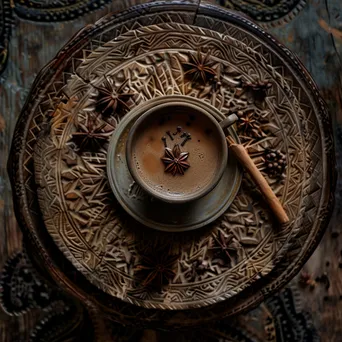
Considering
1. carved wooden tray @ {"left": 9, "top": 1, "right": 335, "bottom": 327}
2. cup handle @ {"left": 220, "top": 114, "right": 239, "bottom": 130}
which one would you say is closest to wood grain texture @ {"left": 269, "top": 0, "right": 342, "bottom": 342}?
carved wooden tray @ {"left": 9, "top": 1, "right": 335, "bottom": 327}

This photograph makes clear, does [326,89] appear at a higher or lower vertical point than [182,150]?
higher

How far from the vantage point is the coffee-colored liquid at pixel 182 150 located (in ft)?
4.74

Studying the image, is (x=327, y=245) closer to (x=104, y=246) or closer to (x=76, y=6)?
(x=104, y=246)

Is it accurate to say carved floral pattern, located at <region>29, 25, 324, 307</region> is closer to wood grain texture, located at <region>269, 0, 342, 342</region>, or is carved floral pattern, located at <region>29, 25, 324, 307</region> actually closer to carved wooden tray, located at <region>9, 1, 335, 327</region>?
carved wooden tray, located at <region>9, 1, 335, 327</region>

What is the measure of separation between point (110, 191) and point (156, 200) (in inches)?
4.4

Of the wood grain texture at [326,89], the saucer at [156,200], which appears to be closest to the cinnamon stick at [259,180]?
the saucer at [156,200]

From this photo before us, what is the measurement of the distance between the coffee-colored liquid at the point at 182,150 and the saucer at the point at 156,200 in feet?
0.13

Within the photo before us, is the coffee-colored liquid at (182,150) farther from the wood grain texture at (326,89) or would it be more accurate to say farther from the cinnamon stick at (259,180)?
the wood grain texture at (326,89)

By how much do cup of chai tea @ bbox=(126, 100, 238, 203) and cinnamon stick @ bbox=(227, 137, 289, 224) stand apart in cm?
5

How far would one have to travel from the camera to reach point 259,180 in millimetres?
1472

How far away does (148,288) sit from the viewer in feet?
4.83

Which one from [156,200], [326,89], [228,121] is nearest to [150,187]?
[156,200]

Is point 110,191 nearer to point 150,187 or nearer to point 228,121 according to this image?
point 150,187

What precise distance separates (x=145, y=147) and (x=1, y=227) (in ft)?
2.11
